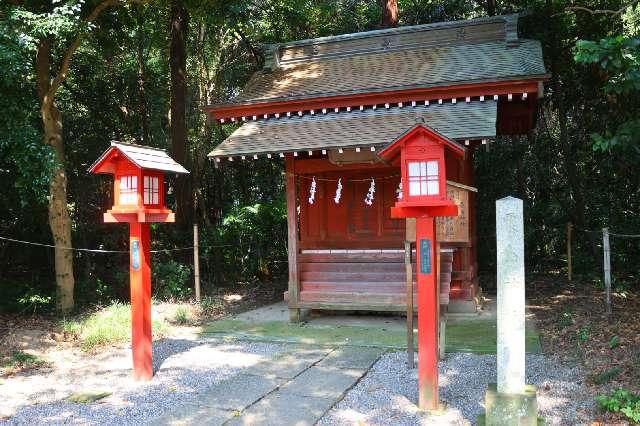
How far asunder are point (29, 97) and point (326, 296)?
227 inches

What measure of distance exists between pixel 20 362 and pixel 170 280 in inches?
158

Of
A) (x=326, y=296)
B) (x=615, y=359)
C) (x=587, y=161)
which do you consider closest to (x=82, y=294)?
(x=326, y=296)

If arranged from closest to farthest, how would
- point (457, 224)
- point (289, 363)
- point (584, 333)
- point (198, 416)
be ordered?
point (198, 416)
point (457, 224)
point (289, 363)
point (584, 333)

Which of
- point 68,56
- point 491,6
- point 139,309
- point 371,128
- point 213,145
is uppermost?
point 491,6

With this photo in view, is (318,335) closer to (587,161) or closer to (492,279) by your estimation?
(492,279)

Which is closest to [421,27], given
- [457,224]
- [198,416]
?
[457,224]

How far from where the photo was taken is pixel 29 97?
840cm

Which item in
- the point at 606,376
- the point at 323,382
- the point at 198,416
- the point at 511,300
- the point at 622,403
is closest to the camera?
the point at 511,300

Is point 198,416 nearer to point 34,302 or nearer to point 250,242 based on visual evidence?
point 34,302

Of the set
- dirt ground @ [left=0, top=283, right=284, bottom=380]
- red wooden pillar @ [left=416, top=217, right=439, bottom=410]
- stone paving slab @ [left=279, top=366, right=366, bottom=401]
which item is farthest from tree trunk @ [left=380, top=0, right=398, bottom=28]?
stone paving slab @ [left=279, top=366, right=366, bottom=401]

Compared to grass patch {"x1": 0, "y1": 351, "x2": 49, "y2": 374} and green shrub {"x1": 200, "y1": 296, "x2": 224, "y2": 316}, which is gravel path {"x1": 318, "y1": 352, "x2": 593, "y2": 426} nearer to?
grass patch {"x1": 0, "y1": 351, "x2": 49, "y2": 374}

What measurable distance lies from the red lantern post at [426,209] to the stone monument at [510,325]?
2.30ft

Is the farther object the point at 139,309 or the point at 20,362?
the point at 20,362

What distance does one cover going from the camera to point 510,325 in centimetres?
413
